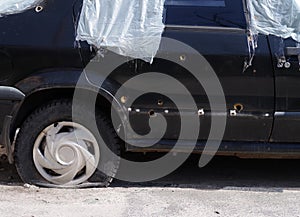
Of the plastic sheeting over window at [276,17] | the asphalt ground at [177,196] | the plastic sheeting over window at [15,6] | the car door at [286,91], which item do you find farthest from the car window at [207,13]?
the asphalt ground at [177,196]

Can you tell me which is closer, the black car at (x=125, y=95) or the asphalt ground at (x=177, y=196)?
the asphalt ground at (x=177, y=196)

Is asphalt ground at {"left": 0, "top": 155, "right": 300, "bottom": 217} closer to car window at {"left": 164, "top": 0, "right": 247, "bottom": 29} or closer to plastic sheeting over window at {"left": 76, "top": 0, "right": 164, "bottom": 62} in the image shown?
plastic sheeting over window at {"left": 76, "top": 0, "right": 164, "bottom": 62}

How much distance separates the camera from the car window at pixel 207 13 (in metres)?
4.75

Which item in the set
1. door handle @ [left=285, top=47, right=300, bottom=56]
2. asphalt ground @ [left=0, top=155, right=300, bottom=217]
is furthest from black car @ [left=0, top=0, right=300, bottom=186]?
asphalt ground @ [left=0, top=155, right=300, bottom=217]

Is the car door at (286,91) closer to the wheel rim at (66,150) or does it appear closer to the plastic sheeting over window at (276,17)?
the plastic sheeting over window at (276,17)

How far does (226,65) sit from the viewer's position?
471cm

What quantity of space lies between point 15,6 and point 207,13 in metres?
1.64

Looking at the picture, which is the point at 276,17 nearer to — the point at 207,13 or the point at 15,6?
the point at 207,13

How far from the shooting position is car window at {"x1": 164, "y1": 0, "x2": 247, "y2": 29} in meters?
4.75

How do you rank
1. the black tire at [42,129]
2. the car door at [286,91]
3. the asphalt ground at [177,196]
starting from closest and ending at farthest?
the asphalt ground at [177,196]
the car door at [286,91]
the black tire at [42,129]

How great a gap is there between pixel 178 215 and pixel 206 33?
1491mm

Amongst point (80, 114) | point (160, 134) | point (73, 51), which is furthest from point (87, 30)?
point (160, 134)

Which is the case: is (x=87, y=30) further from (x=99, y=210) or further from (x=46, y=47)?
(x=99, y=210)

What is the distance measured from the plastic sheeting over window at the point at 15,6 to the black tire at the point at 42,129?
83cm
